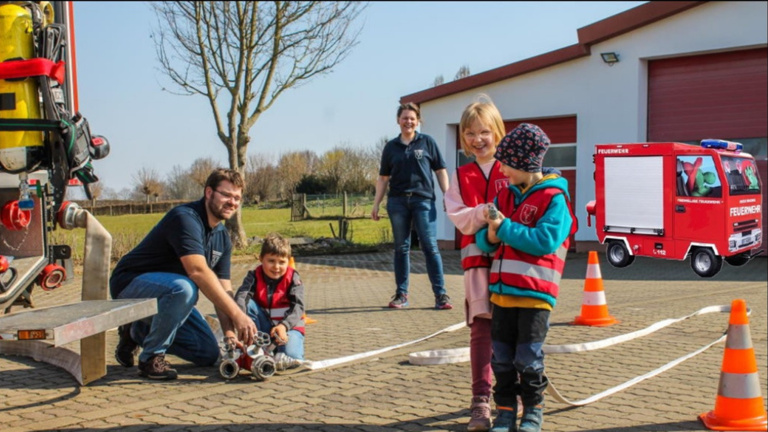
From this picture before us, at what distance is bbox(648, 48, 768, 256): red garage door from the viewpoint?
174cm

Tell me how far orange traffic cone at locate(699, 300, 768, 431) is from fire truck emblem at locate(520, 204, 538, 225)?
3645 mm

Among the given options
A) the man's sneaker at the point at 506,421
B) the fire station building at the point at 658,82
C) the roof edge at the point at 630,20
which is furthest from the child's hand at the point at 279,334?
the roof edge at the point at 630,20

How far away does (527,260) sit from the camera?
3.76 m

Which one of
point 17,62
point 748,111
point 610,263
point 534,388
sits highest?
point 17,62

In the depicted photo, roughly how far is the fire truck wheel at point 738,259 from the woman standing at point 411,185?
4.41 meters

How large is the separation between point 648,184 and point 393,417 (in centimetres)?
510

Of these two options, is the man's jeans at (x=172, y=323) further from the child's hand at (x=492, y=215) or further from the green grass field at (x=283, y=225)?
the child's hand at (x=492, y=215)

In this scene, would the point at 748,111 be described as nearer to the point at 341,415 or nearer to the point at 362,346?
the point at 341,415

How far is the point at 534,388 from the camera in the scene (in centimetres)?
438

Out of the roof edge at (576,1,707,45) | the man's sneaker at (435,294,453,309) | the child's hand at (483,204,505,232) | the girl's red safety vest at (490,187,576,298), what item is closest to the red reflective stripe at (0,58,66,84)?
the child's hand at (483,204,505,232)

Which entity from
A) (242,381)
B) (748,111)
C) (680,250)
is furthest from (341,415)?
(680,250)

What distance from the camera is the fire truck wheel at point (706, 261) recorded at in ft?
4.01

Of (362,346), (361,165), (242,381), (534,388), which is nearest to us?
(361,165)

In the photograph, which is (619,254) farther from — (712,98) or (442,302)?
(442,302)
